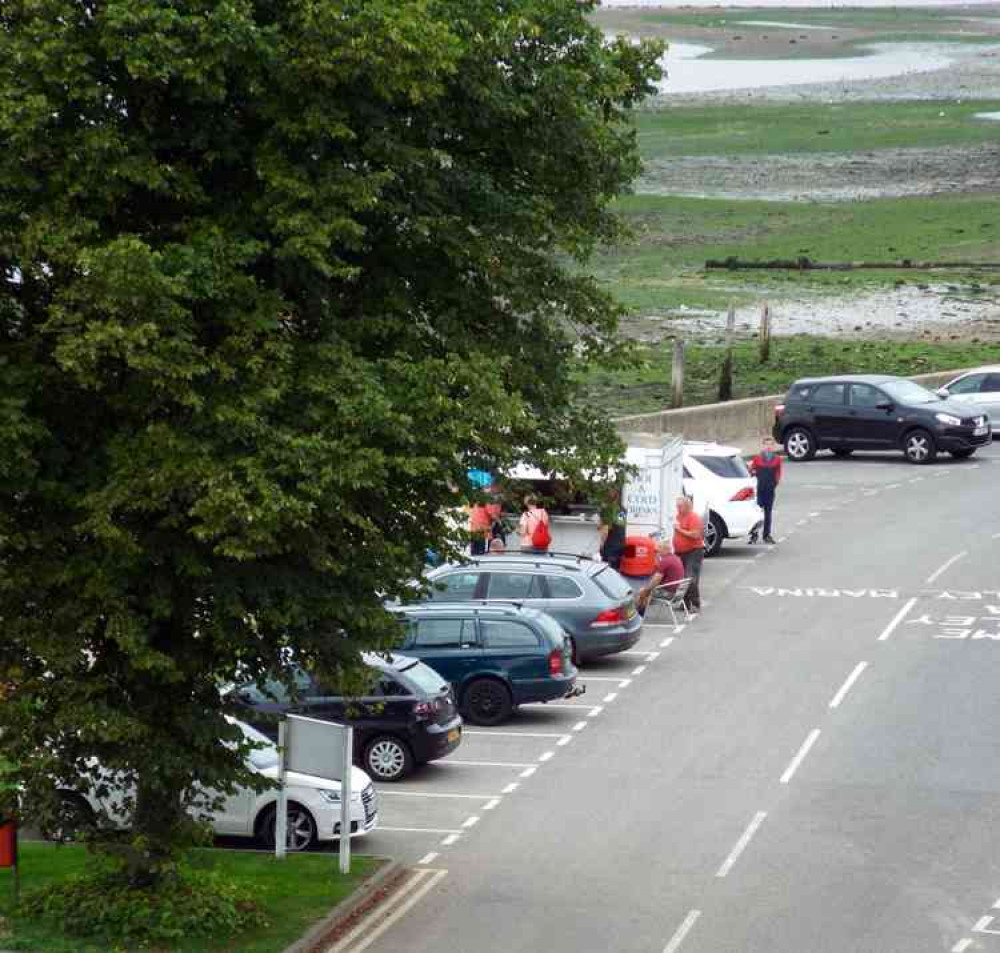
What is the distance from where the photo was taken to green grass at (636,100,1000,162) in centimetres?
9819

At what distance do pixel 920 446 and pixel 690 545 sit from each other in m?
15.4

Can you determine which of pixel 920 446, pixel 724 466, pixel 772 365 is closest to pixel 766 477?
pixel 724 466

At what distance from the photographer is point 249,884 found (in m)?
21.1

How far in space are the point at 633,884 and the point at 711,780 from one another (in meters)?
4.14

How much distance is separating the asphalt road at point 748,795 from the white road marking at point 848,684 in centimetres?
6

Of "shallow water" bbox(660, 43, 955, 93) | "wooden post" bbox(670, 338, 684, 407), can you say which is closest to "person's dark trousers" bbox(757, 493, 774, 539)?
"wooden post" bbox(670, 338, 684, 407)

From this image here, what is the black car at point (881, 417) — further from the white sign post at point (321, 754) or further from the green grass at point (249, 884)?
the white sign post at point (321, 754)

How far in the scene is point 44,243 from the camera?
17391mm

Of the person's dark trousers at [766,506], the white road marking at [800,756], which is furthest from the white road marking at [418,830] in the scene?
the person's dark trousers at [766,506]

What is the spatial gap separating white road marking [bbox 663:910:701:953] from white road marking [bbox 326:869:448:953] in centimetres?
262

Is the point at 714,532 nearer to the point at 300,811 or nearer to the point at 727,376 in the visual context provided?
the point at 727,376

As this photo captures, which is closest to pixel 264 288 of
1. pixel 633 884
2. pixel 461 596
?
pixel 633 884

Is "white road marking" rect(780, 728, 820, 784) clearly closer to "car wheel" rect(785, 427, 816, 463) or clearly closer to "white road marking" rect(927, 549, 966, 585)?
"white road marking" rect(927, 549, 966, 585)

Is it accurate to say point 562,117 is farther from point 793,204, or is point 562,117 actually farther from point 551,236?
point 793,204
